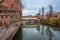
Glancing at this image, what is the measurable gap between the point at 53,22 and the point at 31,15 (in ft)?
36.4

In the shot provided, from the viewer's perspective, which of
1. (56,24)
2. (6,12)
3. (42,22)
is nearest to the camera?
(6,12)

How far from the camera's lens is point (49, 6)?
41250 millimetres

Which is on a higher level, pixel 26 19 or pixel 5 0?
pixel 5 0

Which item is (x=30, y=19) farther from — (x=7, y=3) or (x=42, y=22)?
(x=7, y=3)

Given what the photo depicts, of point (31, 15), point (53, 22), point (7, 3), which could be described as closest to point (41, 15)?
point (31, 15)

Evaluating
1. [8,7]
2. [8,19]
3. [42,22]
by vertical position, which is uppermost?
[8,7]

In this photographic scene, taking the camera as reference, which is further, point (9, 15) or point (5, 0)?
point (5, 0)

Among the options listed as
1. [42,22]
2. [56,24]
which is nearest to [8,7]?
[56,24]

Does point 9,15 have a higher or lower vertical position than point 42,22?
higher

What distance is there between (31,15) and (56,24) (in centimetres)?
1307

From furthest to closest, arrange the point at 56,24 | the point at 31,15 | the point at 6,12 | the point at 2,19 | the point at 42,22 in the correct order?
the point at 31,15, the point at 42,22, the point at 56,24, the point at 6,12, the point at 2,19

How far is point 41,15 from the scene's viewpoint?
141 ft

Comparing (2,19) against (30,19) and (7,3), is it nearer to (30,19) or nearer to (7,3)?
(7,3)

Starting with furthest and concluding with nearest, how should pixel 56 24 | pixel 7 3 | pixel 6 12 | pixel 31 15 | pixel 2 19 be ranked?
pixel 31 15 → pixel 56 24 → pixel 7 3 → pixel 6 12 → pixel 2 19
